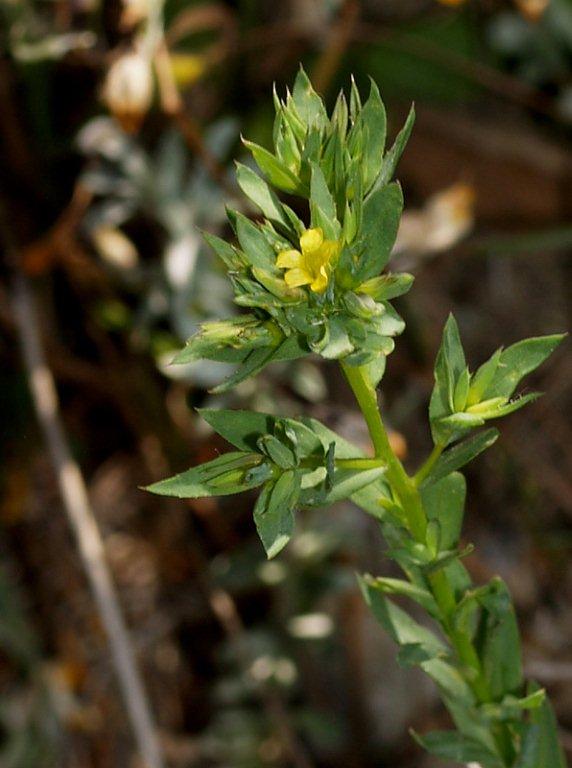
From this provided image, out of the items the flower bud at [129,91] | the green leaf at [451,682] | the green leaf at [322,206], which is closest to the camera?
the green leaf at [322,206]

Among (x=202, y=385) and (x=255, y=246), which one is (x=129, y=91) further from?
(x=255, y=246)

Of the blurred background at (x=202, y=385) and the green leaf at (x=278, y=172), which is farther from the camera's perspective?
the blurred background at (x=202, y=385)

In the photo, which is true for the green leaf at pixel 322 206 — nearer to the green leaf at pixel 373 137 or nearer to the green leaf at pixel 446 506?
the green leaf at pixel 373 137

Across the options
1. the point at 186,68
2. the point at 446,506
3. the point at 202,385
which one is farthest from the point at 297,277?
the point at 186,68

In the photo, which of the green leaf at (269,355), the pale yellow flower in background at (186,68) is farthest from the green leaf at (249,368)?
the pale yellow flower in background at (186,68)

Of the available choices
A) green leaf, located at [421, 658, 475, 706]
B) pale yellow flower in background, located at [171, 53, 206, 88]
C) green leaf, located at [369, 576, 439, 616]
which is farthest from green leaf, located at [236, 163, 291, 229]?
pale yellow flower in background, located at [171, 53, 206, 88]
